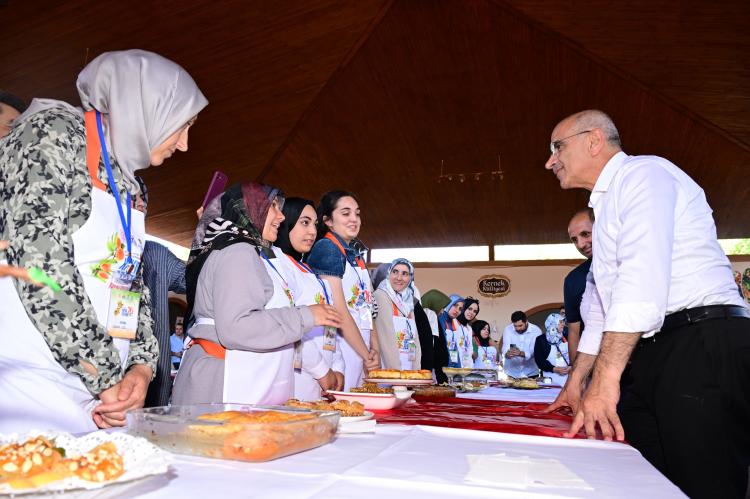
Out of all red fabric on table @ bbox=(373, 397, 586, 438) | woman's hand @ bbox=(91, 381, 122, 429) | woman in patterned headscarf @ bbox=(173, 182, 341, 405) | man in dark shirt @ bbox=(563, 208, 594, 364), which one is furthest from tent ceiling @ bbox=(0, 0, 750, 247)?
woman's hand @ bbox=(91, 381, 122, 429)

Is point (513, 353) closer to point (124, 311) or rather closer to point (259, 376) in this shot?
point (259, 376)

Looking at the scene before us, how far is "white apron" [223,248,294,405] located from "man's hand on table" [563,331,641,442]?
0.88m

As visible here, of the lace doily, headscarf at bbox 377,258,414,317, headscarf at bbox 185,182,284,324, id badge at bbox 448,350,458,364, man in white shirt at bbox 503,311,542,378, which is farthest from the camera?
man in white shirt at bbox 503,311,542,378

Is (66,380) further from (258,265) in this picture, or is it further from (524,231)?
Answer: (524,231)

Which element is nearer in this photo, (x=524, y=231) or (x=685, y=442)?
(x=685, y=442)

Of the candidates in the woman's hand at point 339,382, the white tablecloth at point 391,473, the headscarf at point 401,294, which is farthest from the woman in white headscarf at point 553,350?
the white tablecloth at point 391,473

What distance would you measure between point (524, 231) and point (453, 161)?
352 cm

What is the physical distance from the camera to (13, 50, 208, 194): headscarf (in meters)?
1.23

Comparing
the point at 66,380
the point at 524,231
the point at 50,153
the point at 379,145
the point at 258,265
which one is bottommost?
the point at 66,380

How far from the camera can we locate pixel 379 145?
383 inches

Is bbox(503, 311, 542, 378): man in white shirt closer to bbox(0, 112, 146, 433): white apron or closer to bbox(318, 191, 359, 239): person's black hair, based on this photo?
bbox(318, 191, 359, 239): person's black hair

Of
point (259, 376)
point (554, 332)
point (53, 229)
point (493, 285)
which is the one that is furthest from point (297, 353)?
point (493, 285)

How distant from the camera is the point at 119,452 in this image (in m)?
0.61

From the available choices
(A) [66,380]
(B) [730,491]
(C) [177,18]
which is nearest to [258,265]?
(A) [66,380]
